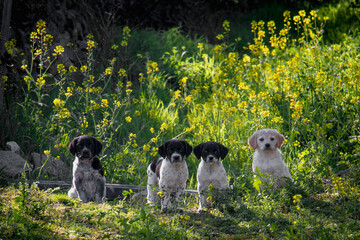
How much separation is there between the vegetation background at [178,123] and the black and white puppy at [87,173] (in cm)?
24

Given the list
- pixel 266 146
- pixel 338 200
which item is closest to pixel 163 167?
pixel 266 146

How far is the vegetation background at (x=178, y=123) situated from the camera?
538cm

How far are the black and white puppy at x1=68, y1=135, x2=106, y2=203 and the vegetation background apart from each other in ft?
0.78

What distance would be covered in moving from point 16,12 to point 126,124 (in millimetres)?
2874

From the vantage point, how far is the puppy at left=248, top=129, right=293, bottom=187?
21.1 feet

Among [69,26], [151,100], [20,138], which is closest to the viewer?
[20,138]

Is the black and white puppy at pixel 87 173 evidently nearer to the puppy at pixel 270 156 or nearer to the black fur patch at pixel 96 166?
the black fur patch at pixel 96 166

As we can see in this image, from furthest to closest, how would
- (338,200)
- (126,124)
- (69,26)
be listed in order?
1. (69,26)
2. (126,124)
3. (338,200)

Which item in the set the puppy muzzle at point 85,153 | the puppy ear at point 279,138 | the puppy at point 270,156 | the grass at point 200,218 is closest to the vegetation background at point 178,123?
the grass at point 200,218

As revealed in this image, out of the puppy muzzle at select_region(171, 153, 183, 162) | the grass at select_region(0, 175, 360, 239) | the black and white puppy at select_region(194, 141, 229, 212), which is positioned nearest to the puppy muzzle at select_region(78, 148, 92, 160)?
the grass at select_region(0, 175, 360, 239)

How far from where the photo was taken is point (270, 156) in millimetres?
6492

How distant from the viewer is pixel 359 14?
13656 mm

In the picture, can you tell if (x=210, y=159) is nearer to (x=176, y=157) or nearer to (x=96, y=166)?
(x=176, y=157)

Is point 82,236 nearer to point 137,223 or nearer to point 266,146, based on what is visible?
point 137,223
